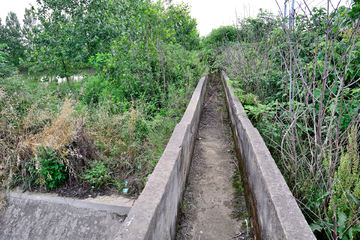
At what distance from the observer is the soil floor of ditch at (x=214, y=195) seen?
249 cm

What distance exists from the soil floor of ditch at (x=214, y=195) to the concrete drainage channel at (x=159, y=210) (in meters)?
0.21

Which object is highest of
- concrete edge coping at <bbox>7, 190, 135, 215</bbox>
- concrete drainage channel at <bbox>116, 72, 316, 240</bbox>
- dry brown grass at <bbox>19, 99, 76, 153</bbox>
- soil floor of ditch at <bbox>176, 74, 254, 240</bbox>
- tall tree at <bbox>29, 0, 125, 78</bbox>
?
Answer: tall tree at <bbox>29, 0, 125, 78</bbox>

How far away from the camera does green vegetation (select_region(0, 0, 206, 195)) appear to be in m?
3.34

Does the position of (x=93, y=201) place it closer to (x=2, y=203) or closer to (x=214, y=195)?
(x=2, y=203)

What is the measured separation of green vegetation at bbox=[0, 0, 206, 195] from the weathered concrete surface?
35 centimetres

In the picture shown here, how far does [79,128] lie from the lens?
11.6 ft

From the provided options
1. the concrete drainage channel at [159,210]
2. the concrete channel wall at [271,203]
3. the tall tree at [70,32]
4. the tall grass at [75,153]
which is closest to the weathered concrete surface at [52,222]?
the concrete drainage channel at [159,210]

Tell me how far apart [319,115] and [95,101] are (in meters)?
7.26

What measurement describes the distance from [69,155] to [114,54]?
3891 millimetres

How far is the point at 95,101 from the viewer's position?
775 cm

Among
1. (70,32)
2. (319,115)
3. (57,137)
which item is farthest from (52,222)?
(70,32)

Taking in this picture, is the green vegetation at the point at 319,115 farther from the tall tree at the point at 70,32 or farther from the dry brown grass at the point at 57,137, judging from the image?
the tall tree at the point at 70,32

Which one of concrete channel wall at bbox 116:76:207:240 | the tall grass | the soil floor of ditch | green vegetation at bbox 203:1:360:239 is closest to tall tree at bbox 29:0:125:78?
the tall grass

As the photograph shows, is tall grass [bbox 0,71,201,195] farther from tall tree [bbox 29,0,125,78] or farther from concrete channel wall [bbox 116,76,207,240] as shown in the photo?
tall tree [bbox 29,0,125,78]
